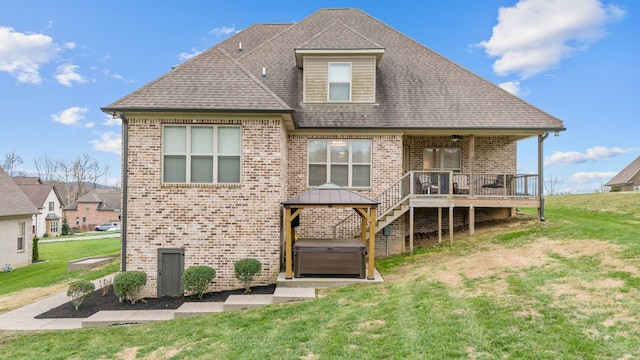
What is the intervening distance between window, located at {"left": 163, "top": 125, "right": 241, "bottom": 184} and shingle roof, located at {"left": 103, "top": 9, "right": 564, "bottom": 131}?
0.72 metres

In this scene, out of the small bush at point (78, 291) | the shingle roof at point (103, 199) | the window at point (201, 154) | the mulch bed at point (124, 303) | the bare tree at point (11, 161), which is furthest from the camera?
the bare tree at point (11, 161)

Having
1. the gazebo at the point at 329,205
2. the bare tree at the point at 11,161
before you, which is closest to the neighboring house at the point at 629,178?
the gazebo at the point at 329,205

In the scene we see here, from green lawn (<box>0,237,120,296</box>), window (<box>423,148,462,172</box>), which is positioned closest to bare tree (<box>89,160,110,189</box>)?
green lawn (<box>0,237,120,296</box>)

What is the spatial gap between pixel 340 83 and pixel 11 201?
73.7ft

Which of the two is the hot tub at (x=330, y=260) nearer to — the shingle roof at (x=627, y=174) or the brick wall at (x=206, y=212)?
the brick wall at (x=206, y=212)

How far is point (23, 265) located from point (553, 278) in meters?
27.2

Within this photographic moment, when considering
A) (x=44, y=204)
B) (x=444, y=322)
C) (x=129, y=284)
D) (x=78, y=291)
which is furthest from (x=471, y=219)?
(x=44, y=204)

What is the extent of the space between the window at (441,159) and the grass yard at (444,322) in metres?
4.74

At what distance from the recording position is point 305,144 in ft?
39.4

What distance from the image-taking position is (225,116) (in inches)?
366

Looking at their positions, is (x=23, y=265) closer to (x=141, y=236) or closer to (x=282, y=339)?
(x=141, y=236)

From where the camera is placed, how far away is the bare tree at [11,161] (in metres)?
57.9

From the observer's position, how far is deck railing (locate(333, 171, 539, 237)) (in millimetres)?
11730

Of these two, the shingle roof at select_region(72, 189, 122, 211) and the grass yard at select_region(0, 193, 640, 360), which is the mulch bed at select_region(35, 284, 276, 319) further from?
the shingle roof at select_region(72, 189, 122, 211)
